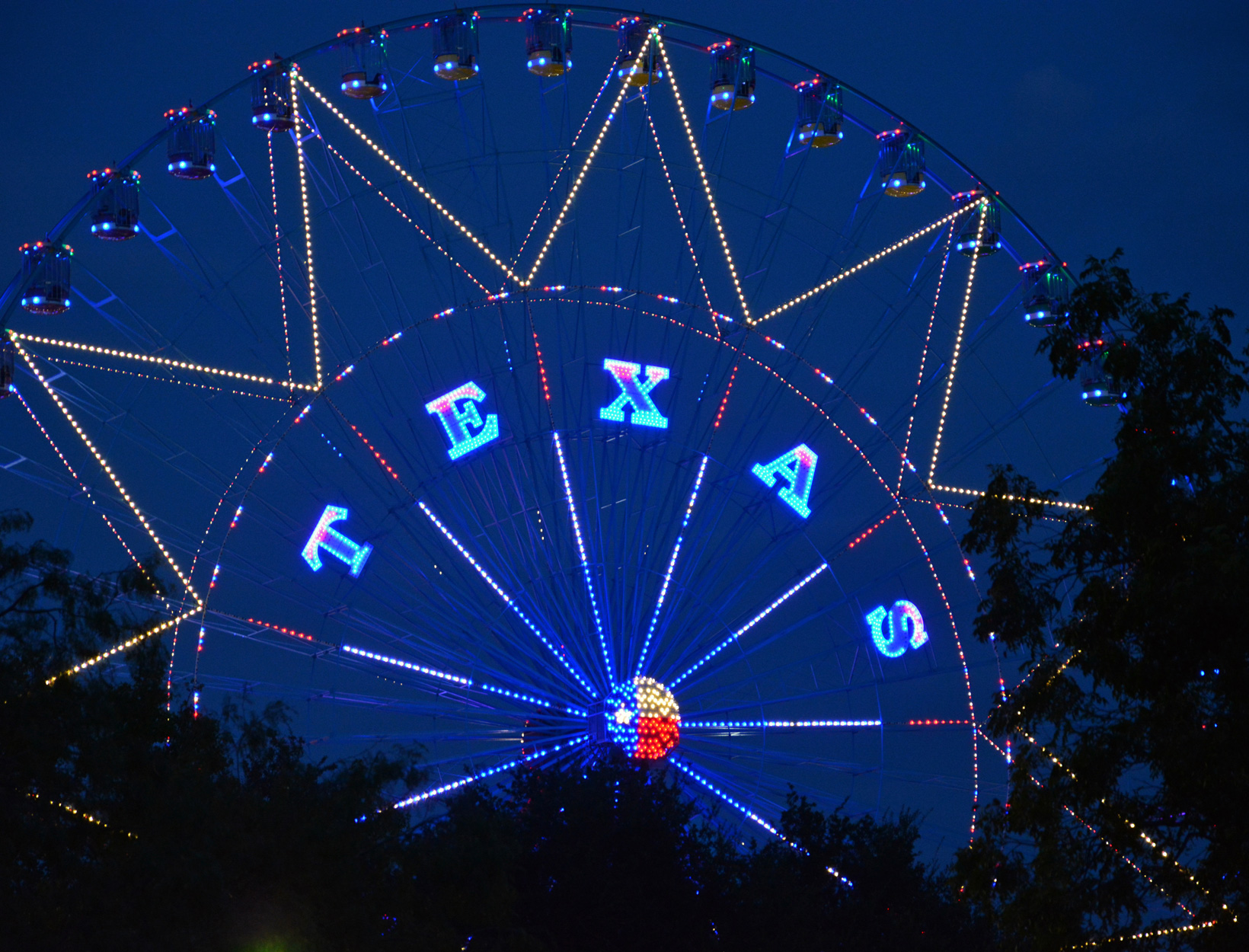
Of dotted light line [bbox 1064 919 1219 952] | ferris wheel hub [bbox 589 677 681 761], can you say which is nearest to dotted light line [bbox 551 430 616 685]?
ferris wheel hub [bbox 589 677 681 761]

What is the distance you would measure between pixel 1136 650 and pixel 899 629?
10122 millimetres

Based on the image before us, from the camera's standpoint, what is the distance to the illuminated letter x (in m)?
27.3

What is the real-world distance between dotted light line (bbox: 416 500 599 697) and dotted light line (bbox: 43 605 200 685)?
3.97 meters

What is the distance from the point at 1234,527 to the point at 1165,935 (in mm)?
4274

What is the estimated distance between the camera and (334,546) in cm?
2605

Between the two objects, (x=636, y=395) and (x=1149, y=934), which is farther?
(x=636, y=395)

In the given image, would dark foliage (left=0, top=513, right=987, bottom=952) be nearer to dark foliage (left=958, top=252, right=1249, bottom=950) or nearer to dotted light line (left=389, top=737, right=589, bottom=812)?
dotted light line (left=389, top=737, right=589, bottom=812)

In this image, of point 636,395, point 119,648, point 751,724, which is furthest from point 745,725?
point 119,648

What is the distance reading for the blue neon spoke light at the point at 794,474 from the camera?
27922 mm

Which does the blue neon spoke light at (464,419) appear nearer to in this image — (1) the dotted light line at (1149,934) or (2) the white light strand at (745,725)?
(2) the white light strand at (745,725)

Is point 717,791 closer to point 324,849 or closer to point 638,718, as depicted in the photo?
point 638,718

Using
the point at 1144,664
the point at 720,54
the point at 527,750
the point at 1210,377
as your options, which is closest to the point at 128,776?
the point at 527,750

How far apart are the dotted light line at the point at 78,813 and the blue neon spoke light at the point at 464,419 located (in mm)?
9181

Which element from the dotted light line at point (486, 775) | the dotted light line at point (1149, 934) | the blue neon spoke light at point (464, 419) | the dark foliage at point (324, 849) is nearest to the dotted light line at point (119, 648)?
the dark foliage at point (324, 849)
